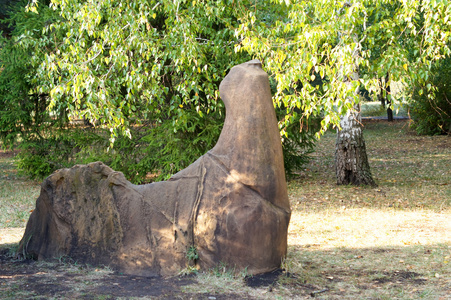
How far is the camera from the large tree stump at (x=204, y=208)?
550cm

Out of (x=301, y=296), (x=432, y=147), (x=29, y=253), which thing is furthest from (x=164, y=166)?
(x=432, y=147)

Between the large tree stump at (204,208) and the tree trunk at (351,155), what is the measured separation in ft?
20.8

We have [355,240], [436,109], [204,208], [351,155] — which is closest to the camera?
[204,208]

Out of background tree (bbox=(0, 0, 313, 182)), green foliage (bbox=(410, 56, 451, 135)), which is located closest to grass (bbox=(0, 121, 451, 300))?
background tree (bbox=(0, 0, 313, 182))

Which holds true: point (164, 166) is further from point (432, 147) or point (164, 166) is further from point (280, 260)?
point (432, 147)

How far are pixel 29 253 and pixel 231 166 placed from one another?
294 centimetres

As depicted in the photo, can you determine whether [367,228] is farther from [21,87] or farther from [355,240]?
[21,87]

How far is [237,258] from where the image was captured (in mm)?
5473

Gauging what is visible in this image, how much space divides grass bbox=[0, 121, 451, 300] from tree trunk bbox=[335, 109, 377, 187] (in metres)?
0.36

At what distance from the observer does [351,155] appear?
38.8 ft

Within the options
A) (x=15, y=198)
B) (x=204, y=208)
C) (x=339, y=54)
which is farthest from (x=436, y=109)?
(x=204, y=208)

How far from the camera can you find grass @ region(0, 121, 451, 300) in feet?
17.1

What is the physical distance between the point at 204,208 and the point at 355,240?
2998 millimetres

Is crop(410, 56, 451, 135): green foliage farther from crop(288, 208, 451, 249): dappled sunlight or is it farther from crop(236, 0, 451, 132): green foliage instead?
crop(236, 0, 451, 132): green foliage
